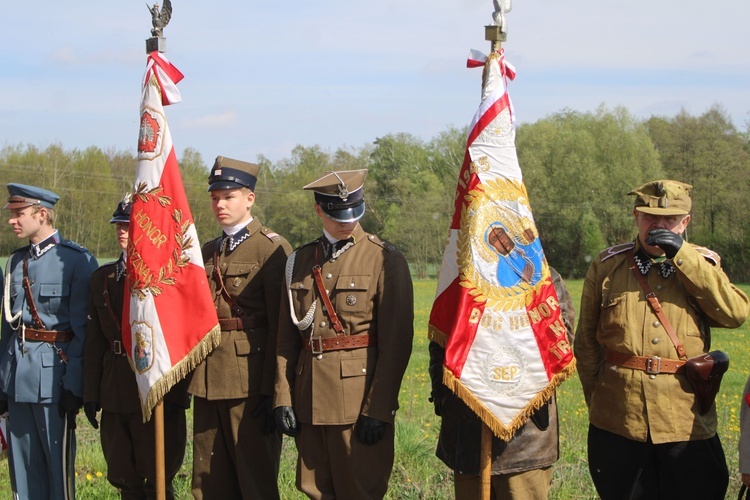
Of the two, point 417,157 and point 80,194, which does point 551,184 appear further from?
point 80,194

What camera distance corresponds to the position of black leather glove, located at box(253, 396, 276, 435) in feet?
15.8

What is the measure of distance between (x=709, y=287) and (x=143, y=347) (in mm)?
3193

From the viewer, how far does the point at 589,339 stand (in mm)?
4590

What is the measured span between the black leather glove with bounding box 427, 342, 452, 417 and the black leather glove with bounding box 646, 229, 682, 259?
1190 mm

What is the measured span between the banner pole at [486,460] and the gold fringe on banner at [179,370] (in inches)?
67.8

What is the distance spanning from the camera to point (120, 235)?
5473 millimetres

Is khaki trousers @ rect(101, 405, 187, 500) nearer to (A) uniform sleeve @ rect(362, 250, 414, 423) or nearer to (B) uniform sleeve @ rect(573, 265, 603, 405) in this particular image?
(A) uniform sleeve @ rect(362, 250, 414, 423)

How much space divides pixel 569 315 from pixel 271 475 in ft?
6.47

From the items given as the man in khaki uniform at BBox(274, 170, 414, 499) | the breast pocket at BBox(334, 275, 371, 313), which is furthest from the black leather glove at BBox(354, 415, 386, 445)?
the breast pocket at BBox(334, 275, 371, 313)

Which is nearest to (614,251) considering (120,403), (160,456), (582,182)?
(160,456)

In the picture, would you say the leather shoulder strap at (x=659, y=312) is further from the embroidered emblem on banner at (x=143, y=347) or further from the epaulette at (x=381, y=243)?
the embroidered emblem on banner at (x=143, y=347)

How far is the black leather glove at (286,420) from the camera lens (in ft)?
14.8

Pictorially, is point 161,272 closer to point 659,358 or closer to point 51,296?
point 51,296

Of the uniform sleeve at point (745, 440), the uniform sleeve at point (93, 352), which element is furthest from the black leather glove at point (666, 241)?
the uniform sleeve at point (93, 352)
